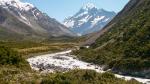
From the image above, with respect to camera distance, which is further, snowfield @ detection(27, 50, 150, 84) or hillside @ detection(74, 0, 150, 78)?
hillside @ detection(74, 0, 150, 78)

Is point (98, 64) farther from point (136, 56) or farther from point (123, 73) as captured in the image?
point (123, 73)

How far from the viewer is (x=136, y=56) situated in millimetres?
103250

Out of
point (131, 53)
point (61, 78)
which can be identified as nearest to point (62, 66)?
point (131, 53)

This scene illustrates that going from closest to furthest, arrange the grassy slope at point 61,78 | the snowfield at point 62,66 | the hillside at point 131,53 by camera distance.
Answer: the grassy slope at point 61,78 < the snowfield at point 62,66 < the hillside at point 131,53

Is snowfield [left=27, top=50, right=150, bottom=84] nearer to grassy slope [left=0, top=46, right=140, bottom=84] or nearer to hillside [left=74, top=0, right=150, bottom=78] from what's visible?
hillside [left=74, top=0, right=150, bottom=78]

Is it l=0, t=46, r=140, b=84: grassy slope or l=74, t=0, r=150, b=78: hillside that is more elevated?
l=74, t=0, r=150, b=78: hillside

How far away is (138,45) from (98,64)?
13688 millimetres

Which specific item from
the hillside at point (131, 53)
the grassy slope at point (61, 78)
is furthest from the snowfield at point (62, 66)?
the grassy slope at point (61, 78)

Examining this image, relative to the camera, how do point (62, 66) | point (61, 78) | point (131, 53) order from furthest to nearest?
point (62, 66)
point (131, 53)
point (61, 78)

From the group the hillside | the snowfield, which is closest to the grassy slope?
the snowfield

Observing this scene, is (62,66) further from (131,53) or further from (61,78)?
(61,78)

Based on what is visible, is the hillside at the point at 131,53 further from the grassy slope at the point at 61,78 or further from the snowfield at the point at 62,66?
the grassy slope at the point at 61,78

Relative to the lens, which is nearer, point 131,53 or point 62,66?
point 131,53

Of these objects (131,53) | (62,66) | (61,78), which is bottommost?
(61,78)
